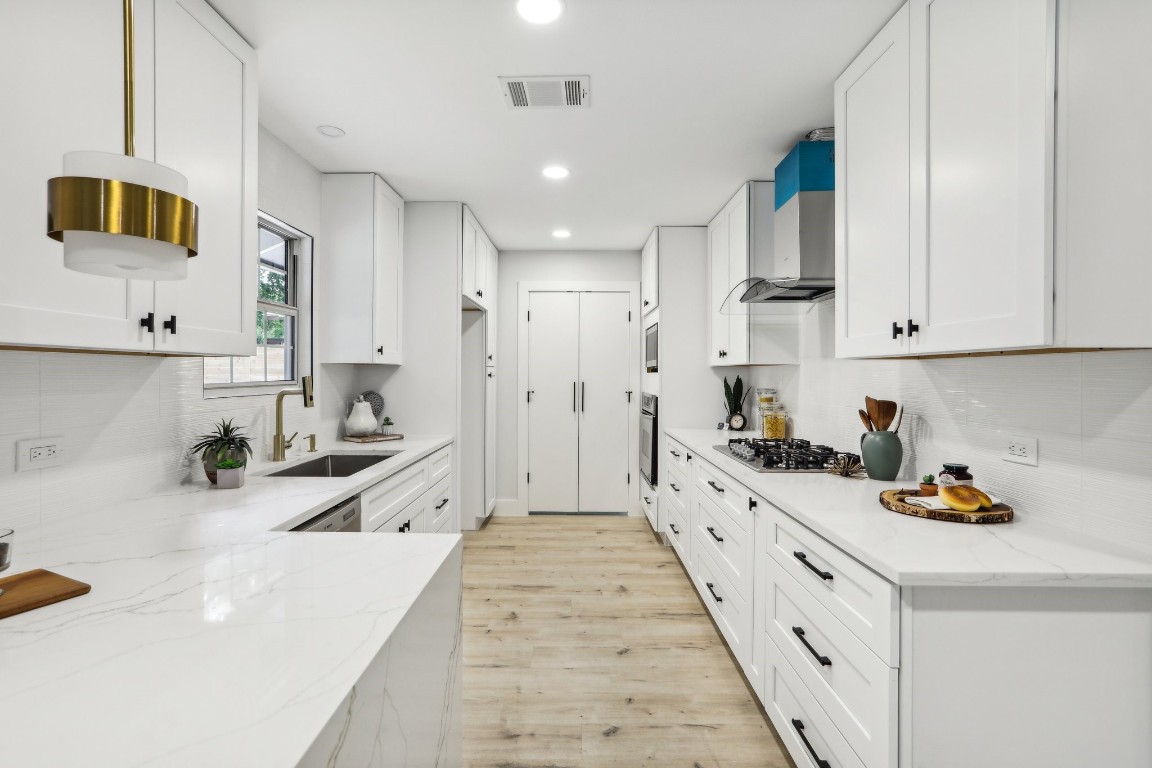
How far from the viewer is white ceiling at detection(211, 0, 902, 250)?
1728mm

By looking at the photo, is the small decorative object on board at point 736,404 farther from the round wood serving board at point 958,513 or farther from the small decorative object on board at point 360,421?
the small decorative object on board at point 360,421

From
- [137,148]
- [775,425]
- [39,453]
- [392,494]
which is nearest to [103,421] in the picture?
[39,453]

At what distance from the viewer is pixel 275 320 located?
9.26 feet

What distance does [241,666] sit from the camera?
74 centimetres

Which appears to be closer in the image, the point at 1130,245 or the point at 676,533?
the point at 1130,245

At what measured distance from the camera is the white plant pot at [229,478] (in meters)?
1.89

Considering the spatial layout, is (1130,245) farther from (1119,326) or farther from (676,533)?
(676,533)

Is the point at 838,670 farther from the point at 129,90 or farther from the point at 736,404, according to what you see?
the point at 736,404

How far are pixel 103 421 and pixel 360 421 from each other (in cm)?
156

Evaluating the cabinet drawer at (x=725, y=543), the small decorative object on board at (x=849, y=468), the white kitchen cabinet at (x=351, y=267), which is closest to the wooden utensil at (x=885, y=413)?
the small decorative object on board at (x=849, y=468)

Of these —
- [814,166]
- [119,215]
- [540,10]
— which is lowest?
[119,215]

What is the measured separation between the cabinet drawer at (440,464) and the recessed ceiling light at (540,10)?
6.99 feet

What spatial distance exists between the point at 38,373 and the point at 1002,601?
7.94ft

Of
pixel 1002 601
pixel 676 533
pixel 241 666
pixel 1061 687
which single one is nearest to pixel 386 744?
pixel 241 666
